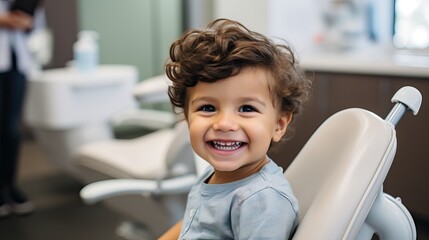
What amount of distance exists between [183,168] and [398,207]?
3.22ft

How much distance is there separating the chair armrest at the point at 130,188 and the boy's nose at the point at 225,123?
71 cm

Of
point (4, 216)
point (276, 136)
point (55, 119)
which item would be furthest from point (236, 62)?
point (4, 216)

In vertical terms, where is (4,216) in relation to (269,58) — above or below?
below

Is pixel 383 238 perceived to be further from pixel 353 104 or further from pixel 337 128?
pixel 353 104

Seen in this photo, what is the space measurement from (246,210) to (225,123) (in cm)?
13

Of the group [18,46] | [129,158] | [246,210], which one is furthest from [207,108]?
[18,46]

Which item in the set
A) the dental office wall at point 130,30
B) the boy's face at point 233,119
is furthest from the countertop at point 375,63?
the dental office wall at point 130,30

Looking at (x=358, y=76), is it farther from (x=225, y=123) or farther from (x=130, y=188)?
(x=225, y=123)

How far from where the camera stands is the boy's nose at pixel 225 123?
0.81 meters

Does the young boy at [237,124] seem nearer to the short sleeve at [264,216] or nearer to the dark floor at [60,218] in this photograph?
the short sleeve at [264,216]

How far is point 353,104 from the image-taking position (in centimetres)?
227

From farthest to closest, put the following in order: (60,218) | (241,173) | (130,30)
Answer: (130,30) < (60,218) < (241,173)

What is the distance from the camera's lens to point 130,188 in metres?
1.53

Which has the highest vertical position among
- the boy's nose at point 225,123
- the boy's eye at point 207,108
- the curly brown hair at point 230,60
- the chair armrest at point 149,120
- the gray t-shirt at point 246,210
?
the curly brown hair at point 230,60
